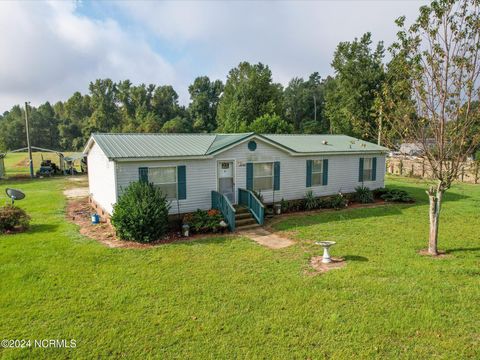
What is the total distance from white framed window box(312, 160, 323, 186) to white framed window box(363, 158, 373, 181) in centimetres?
340

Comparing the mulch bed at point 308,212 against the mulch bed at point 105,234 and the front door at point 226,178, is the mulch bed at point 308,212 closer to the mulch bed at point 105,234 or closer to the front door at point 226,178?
the front door at point 226,178

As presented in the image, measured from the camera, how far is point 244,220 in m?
12.8

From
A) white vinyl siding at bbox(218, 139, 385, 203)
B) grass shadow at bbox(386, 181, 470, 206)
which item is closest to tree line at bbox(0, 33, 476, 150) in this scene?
grass shadow at bbox(386, 181, 470, 206)

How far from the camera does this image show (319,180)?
16.5 meters

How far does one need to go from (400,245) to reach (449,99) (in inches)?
178

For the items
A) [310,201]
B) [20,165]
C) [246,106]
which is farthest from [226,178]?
[20,165]

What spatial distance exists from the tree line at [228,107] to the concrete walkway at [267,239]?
69.4ft

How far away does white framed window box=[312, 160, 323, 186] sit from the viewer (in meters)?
16.2

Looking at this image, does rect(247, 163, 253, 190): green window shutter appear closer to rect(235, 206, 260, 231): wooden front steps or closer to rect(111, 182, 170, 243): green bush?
rect(235, 206, 260, 231): wooden front steps

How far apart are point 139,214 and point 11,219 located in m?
4.97

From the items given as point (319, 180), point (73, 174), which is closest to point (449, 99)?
point (319, 180)

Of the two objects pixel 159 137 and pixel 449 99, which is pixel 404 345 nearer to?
pixel 449 99

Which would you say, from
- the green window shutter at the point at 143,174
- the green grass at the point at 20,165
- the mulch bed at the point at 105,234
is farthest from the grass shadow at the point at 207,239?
the green grass at the point at 20,165

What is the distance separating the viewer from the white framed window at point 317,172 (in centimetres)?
1622
